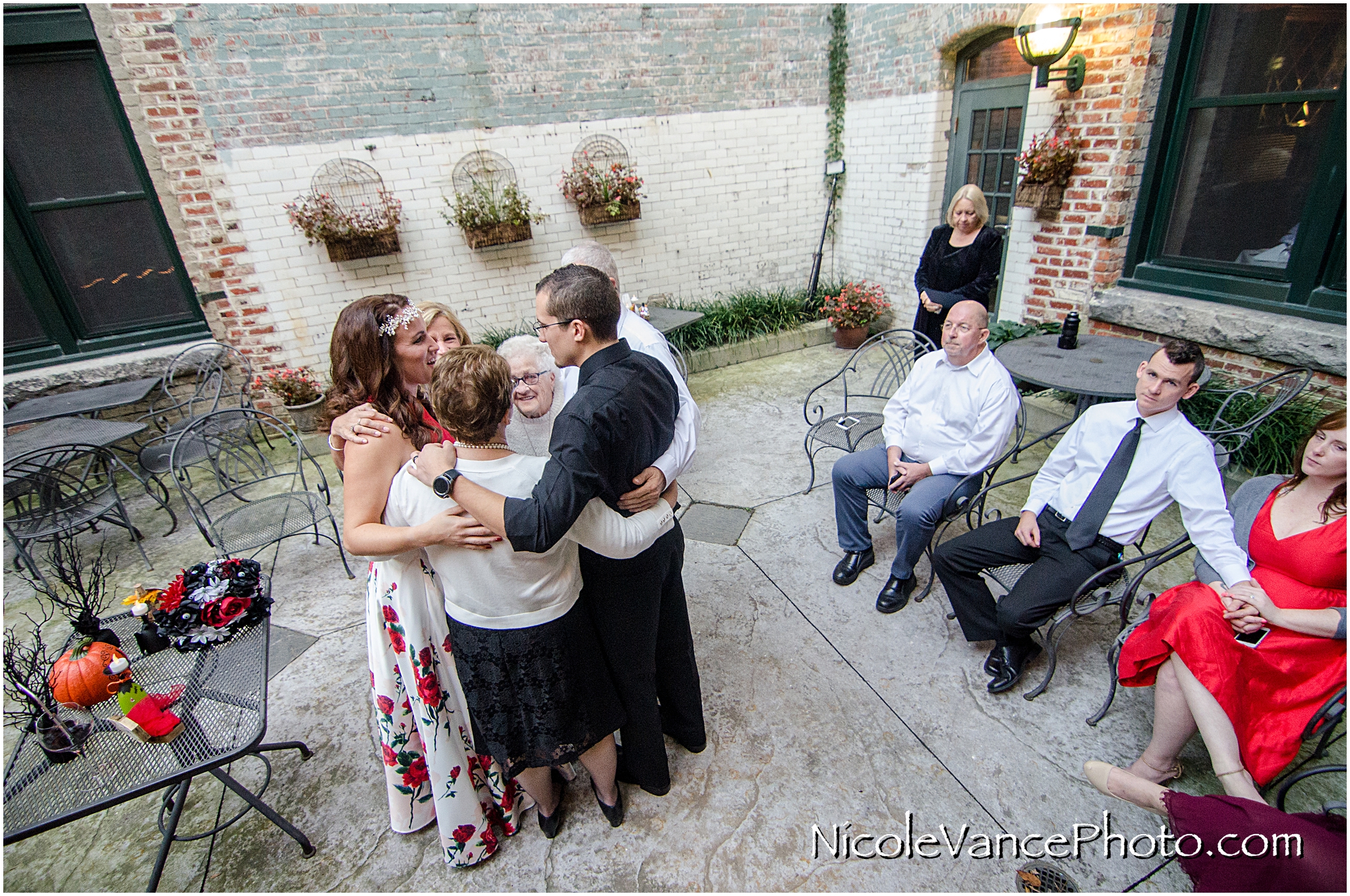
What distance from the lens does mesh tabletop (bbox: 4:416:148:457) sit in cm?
371

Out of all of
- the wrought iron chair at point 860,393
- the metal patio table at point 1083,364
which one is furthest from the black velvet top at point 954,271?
the metal patio table at point 1083,364

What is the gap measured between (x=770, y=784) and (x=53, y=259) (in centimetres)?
621

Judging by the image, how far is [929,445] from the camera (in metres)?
2.98

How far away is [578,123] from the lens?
Result: 573 cm

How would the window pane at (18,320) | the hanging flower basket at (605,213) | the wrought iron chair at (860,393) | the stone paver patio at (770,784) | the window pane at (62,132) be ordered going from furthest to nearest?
the hanging flower basket at (605,213)
the window pane at (18,320)
the window pane at (62,132)
the wrought iron chair at (860,393)
the stone paver patio at (770,784)

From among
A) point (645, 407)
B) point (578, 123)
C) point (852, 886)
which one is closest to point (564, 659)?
point (645, 407)

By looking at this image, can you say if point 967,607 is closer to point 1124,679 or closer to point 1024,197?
point 1124,679

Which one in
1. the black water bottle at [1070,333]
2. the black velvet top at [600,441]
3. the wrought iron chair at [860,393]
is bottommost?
the wrought iron chair at [860,393]

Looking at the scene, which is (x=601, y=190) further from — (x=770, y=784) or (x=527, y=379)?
(x=770, y=784)

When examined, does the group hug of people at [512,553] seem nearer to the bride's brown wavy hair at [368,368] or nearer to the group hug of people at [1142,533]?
the bride's brown wavy hair at [368,368]

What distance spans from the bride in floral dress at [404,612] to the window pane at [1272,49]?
473 cm

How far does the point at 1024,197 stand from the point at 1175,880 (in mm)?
4249

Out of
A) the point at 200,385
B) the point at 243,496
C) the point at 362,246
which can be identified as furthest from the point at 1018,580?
the point at 200,385
